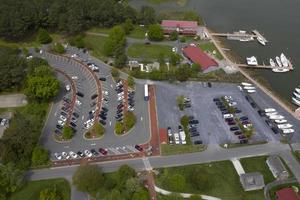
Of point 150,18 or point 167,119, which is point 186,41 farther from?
point 167,119

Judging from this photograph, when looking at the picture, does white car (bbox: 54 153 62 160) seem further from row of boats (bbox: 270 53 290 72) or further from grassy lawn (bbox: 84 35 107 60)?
row of boats (bbox: 270 53 290 72)

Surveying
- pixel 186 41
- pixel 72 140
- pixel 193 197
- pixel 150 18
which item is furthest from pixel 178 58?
pixel 193 197

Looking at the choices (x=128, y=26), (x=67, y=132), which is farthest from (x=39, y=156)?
(x=128, y=26)

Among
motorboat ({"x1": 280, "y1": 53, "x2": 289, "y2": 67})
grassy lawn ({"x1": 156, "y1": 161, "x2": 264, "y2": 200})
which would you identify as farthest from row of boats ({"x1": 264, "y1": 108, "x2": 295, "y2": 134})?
motorboat ({"x1": 280, "y1": 53, "x2": 289, "y2": 67})

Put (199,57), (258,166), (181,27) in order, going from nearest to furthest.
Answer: (258,166)
(199,57)
(181,27)

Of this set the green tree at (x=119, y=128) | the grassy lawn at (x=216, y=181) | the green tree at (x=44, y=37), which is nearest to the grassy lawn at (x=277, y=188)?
the grassy lawn at (x=216, y=181)

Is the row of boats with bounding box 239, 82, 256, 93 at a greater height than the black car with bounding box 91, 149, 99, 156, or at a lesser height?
greater

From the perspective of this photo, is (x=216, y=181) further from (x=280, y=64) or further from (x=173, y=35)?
(x=173, y=35)
